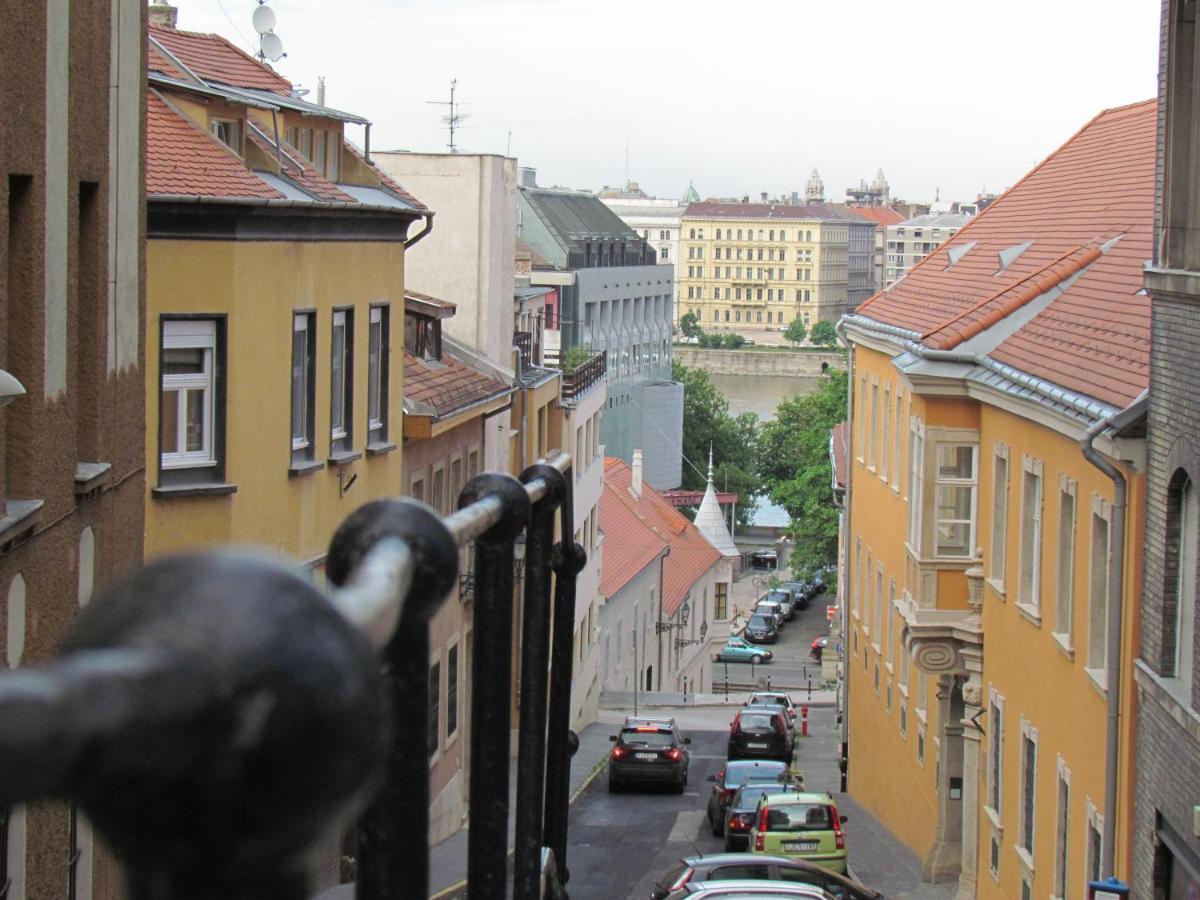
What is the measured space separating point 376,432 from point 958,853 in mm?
10795

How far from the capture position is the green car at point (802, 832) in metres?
25.3

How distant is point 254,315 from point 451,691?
8399 millimetres

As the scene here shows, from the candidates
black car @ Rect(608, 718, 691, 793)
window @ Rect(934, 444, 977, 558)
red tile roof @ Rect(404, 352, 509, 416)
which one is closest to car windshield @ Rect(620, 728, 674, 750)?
black car @ Rect(608, 718, 691, 793)

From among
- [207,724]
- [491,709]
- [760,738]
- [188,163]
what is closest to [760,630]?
[760,738]

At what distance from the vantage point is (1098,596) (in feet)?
59.1

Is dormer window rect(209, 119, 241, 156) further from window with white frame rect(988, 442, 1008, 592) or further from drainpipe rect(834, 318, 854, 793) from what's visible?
drainpipe rect(834, 318, 854, 793)

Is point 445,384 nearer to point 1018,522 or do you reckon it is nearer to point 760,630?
point 1018,522

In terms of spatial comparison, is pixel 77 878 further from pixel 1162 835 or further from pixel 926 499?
pixel 926 499

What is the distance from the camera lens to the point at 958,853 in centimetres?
2709

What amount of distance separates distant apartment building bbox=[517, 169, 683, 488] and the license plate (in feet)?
205

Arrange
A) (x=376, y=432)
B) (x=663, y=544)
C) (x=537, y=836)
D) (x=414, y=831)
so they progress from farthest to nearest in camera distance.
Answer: (x=663, y=544), (x=376, y=432), (x=537, y=836), (x=414, y=831)

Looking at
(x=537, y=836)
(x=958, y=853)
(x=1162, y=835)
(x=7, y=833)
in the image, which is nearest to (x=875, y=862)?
(x=958, y=853)

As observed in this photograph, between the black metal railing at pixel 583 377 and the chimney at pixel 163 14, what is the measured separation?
1686 cm

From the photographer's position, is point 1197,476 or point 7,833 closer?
point 7,833
